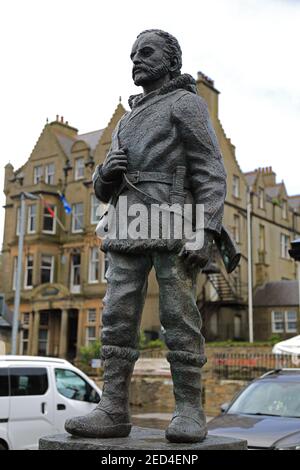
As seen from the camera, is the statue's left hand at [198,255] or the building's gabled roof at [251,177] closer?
the statue's left hand at [198,255]

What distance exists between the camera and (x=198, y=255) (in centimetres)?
439

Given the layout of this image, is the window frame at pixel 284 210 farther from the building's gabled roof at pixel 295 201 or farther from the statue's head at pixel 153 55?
the statue's head at pixel 153 55

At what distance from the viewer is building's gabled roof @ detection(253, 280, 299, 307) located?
3558 centimetres

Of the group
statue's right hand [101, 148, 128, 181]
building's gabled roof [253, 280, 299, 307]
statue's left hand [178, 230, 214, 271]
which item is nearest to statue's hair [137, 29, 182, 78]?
statue's right hand [101, 148, 128, 181]

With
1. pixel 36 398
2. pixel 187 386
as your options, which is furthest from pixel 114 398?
pixel 36 398

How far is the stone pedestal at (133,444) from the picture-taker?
12.8ft

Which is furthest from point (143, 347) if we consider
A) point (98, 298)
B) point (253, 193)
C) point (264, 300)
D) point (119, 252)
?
point (119, 252)

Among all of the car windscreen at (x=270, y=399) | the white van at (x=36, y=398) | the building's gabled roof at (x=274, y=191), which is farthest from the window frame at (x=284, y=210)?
the car windscreen at (x=270, y=399)

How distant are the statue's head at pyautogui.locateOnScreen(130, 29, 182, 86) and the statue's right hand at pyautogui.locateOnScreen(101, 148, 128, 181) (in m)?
0.62

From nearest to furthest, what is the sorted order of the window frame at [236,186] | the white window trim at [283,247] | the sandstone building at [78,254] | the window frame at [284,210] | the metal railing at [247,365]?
the metal railing at [247,365] → the sandstone building at [78,254] → the window frame at [236,186] → the white window trim at [283,247] → the window frame at [284,210]

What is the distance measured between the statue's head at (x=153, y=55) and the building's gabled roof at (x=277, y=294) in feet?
103

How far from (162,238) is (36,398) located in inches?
269

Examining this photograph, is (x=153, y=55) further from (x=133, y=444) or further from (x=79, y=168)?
(x=79, y=168)
